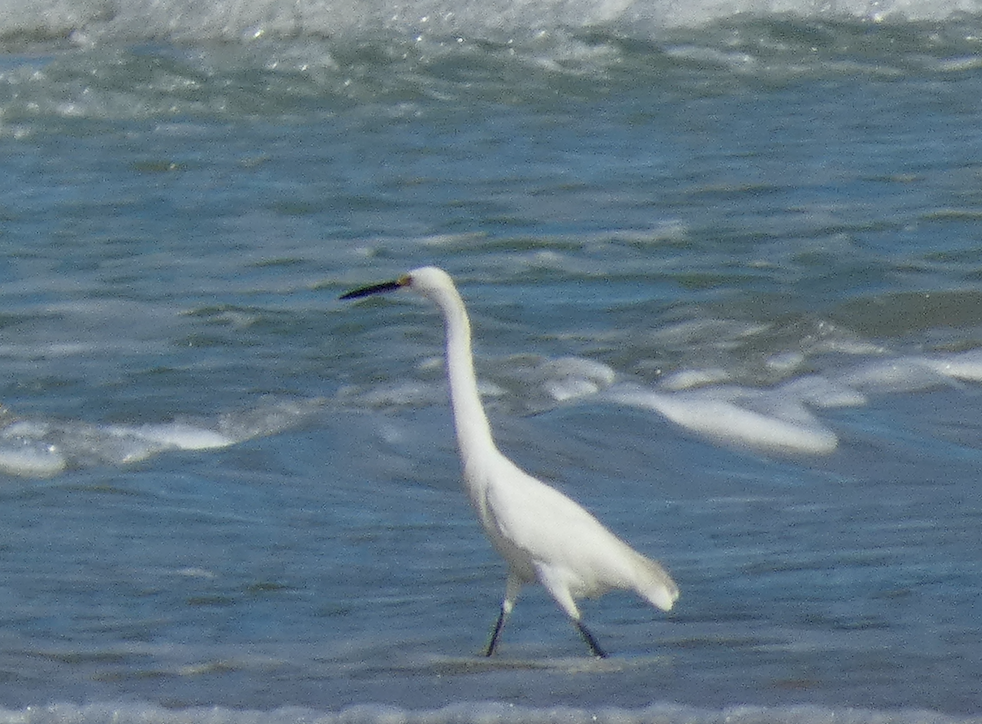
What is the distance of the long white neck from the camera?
4.22 meters

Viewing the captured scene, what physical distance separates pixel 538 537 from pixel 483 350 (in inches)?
144

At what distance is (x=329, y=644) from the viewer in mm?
4215

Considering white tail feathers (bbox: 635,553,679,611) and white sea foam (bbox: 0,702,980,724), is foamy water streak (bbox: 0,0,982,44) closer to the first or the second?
white tail feathers (bbox: 635,553,679,611)

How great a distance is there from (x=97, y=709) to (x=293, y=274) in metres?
5.32

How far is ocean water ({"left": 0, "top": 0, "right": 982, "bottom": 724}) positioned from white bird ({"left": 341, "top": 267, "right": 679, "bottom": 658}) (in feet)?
0.46

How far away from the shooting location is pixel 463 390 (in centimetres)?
431

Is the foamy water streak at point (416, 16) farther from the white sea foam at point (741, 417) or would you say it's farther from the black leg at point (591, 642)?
the black leg at point (591, 642)

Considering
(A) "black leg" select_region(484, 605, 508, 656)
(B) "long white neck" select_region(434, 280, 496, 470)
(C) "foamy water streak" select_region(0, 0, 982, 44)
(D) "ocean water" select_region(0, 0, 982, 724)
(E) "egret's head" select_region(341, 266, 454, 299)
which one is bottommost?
(C) "foamy water streak" select_region(0, 0, 982, 44)

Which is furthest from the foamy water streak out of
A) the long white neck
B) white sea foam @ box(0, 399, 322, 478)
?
the long white neck

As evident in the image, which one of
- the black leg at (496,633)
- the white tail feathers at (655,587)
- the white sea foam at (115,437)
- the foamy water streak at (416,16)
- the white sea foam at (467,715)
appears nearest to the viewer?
the white sea foam at (467,715)

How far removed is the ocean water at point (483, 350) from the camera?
160 inches

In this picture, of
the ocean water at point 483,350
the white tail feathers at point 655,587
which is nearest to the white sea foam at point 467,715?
the ocean water at point 483,350

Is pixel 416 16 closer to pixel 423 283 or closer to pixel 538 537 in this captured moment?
pixel 423 283

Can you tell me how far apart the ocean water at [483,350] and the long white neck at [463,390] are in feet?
1.34
